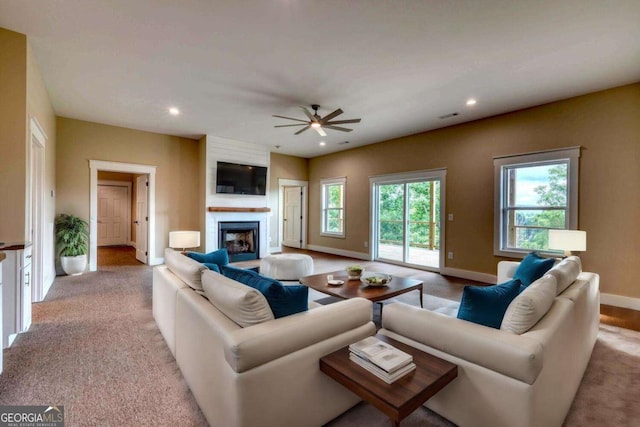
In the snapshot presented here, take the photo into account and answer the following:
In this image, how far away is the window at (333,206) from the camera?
7.70m

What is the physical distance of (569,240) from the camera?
3.38m

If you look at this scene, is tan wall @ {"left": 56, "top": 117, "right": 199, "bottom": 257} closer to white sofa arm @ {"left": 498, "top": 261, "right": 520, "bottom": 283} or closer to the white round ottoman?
the white round ottoman

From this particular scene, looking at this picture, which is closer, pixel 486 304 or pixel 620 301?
pixel 486 304

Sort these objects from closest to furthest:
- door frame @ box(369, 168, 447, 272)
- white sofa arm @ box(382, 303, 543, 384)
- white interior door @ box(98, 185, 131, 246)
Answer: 1. white sofa arm @ box(382, 303, 543, 384)
2. door frame @ box(369, 168, 447, 272)
3. white interior door @ box(98, 185, 131, 246)

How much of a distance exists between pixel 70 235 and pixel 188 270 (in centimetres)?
418

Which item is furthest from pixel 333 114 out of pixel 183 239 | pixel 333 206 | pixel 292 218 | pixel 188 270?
pixel 292 218

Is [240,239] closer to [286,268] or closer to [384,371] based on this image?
[286,268]

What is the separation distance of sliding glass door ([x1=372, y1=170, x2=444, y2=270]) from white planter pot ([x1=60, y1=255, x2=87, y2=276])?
5.69 m

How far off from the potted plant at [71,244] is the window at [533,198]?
703 cm

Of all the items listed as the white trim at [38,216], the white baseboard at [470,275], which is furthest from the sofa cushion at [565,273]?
the white trim at [38,216]

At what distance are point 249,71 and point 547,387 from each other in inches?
147

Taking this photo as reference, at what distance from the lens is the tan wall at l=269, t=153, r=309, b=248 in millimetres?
7902

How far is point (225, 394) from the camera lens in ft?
4.54

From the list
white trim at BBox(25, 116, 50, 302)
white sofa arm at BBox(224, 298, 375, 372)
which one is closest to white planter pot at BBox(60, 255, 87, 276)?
white trim at BBox(25, 116, 50, 302)
